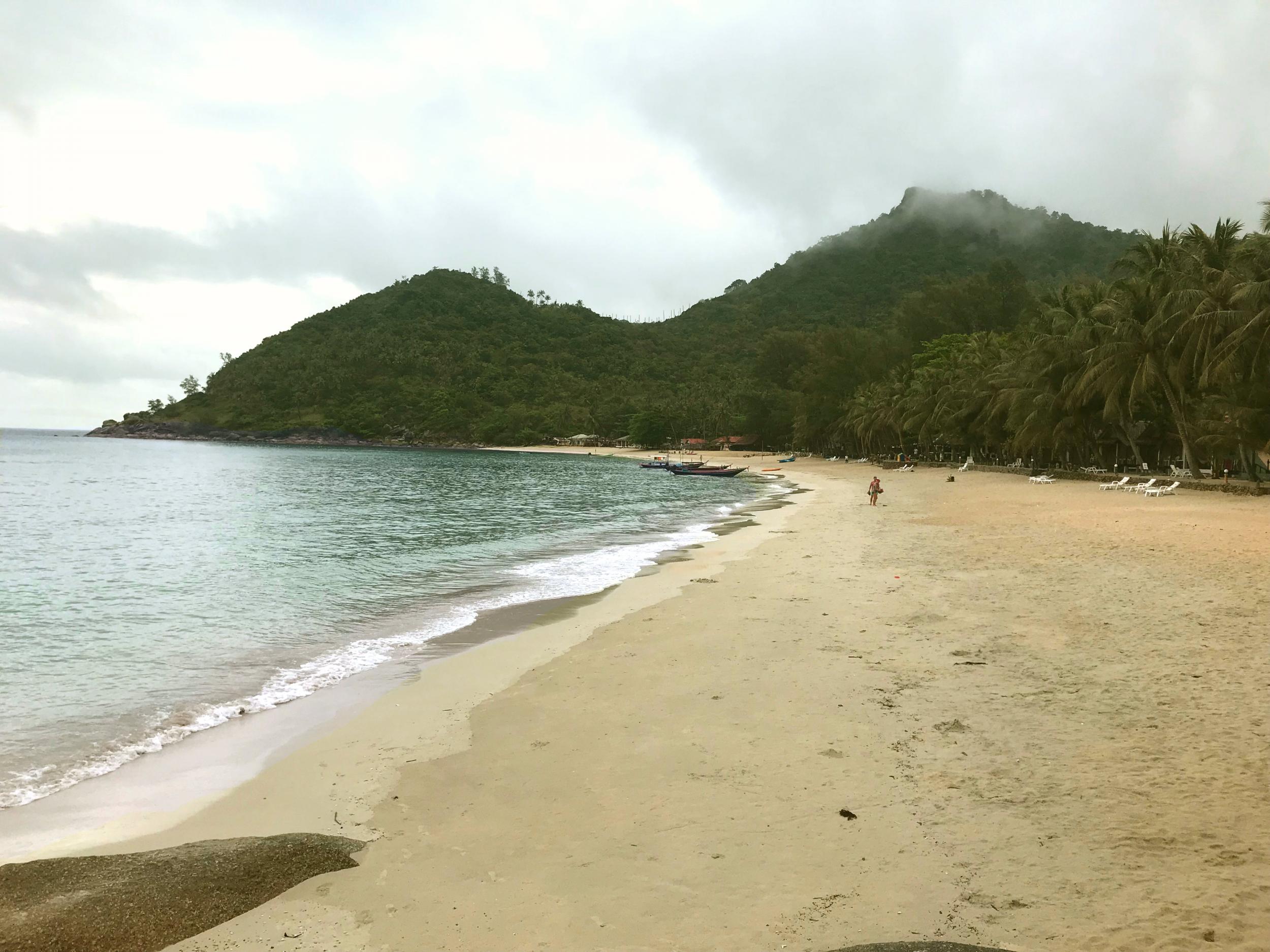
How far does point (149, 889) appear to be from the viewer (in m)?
4.83

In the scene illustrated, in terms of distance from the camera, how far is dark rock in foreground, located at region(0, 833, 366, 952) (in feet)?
14.1

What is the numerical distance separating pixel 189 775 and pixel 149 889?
8.98 feet

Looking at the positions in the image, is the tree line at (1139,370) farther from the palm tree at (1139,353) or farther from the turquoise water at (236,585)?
the turquoise water at (236,585)

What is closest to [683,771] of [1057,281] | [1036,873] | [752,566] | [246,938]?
[1036,873]

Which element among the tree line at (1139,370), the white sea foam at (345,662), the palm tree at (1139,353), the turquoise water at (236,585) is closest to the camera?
the white sea foam at (345,662)

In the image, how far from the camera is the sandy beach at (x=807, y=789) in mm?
4305

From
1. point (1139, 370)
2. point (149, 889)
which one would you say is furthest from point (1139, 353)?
point (149, 889)

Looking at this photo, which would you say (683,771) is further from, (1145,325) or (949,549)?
(1145,325)

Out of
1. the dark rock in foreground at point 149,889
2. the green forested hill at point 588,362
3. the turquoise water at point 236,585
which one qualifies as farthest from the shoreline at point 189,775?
the green forested hill at point 588,362

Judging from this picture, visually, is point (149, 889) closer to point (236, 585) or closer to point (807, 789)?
point (807, 789)

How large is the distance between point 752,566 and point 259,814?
515 inches

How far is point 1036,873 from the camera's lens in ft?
15.1

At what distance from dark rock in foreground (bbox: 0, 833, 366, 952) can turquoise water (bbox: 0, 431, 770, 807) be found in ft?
8.08

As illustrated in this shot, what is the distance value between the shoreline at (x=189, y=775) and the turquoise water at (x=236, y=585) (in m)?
0.32
